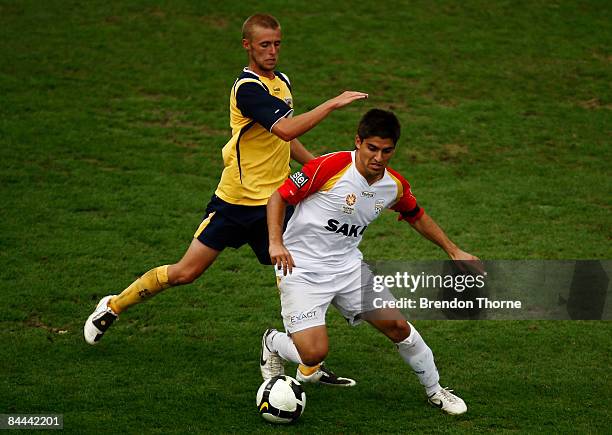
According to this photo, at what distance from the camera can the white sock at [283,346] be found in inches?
252

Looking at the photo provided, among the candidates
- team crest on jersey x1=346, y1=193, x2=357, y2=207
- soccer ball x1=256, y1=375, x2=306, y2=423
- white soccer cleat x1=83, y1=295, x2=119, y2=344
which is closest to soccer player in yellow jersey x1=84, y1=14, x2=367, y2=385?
white soccer cleat x1=83, y1=295, x2=119, y2=344

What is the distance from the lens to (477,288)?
→ 28.5 ft

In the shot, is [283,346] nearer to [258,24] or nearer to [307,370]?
[307,370]

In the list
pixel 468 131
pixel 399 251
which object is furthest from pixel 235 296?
pixel 468 131

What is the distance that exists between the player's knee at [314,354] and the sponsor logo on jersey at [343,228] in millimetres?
789

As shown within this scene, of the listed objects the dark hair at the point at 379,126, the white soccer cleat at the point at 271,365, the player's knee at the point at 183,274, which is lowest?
the white soccer cleat at the point at 271,365

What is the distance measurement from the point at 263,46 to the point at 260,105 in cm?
48

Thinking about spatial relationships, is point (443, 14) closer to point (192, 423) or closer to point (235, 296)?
point (235, 296)

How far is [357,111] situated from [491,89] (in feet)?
6.95

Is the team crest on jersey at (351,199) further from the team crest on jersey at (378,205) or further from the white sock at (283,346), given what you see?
the white sock at (283,346)

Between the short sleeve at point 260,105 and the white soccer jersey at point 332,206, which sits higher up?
the short sleeve at point 260,105

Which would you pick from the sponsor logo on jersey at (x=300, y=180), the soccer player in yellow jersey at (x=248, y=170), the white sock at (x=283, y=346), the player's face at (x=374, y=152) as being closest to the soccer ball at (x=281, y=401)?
the white sock at (x=283, y=346)

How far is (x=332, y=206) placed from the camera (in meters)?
6.13

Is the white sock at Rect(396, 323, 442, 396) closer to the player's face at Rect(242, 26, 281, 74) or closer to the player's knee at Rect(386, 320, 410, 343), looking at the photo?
the player's knee at Rect(386, 320, 410, 343)
